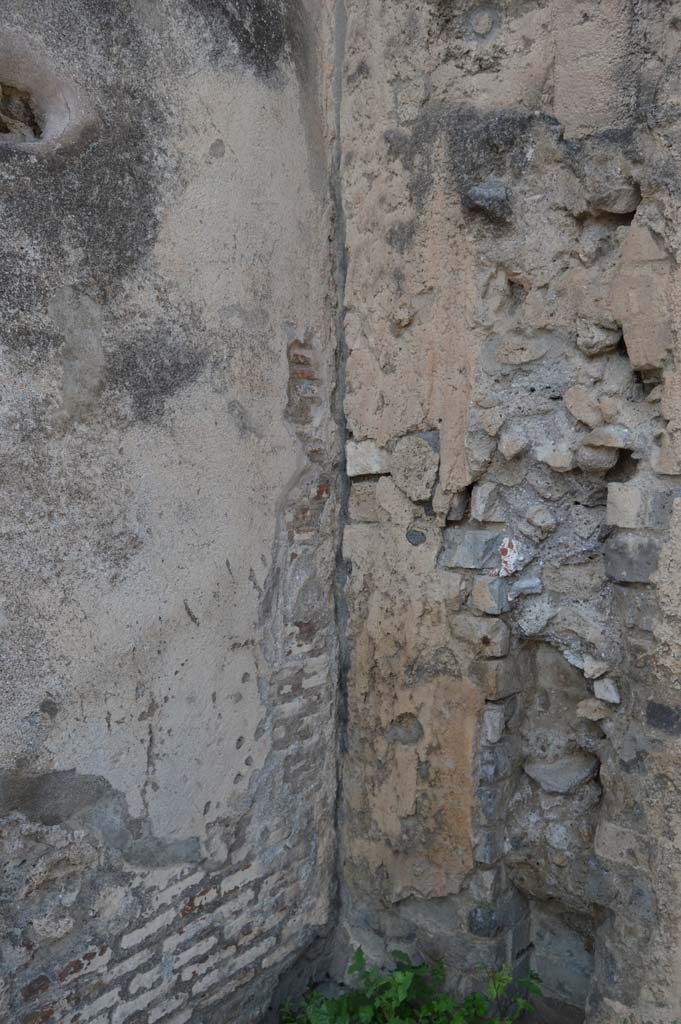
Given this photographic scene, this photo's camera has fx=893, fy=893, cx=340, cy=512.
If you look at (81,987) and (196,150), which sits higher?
(196,150)

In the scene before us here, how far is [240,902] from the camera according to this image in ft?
8.99

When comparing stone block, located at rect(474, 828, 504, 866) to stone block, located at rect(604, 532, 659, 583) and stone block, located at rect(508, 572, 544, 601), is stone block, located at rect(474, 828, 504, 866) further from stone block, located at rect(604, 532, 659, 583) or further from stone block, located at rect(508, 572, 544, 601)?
stone block, located at rect(604, 532, 659, 583)

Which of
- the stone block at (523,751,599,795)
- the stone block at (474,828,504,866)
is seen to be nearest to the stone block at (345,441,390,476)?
the stone block at (523,751,599,795)

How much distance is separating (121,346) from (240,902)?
1.70 metres

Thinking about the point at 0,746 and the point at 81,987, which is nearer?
the point at 0,746

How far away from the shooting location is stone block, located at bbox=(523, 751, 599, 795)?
2639 millimetres

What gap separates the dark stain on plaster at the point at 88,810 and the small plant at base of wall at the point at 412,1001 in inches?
29.6

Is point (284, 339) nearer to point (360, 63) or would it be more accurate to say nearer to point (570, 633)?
point (360, 63)

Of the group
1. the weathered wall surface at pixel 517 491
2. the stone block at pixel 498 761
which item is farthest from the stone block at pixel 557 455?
the stone block at pixel 498 761

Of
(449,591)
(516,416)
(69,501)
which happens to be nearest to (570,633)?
(449,591)

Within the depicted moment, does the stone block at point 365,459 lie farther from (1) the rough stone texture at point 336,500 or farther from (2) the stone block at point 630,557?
(2) the stone block at point 630,557

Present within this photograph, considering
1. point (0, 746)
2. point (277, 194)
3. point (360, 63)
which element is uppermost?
point (360, 63)

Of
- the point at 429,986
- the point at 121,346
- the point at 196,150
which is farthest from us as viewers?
the point at 429,986

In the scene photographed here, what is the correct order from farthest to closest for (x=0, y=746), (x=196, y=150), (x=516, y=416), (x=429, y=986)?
(x=429, y=986) → (x=516, y=416) → (x=196, y=150) → (x=0, y=746)
